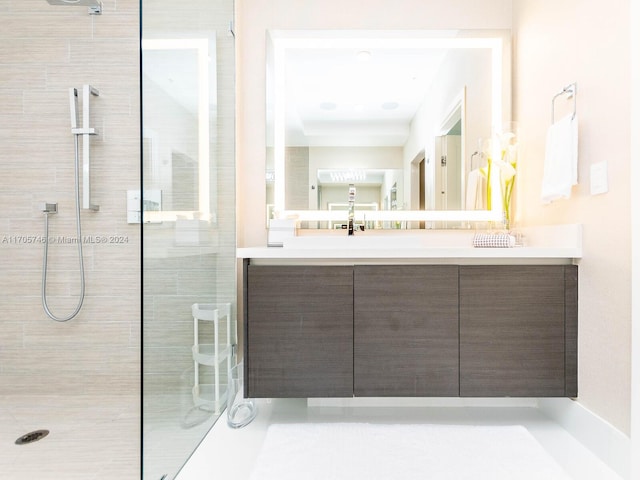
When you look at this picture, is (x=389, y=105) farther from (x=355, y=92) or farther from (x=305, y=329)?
(x=305, y=329)

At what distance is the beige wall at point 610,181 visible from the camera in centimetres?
141

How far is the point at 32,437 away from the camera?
5.41 ft

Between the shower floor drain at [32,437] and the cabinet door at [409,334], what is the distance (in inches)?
52.8

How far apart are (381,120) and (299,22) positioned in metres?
0.73

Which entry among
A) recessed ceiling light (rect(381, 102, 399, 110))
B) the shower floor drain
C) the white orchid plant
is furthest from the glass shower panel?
the white orchid plant

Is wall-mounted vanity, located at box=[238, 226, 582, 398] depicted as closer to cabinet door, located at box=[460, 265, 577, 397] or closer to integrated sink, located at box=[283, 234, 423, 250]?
cabinet door, located at box=[460, 265, 577, 397]

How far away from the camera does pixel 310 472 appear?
1416 mm

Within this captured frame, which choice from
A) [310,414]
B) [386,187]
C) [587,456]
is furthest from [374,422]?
[386,187]

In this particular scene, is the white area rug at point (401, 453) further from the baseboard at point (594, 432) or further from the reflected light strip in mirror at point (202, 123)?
the reflected light strip in mirror at point (202, 123)

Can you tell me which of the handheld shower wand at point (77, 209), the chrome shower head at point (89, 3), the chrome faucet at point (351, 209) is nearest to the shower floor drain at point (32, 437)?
the handheld shower wand at point (77, 209)

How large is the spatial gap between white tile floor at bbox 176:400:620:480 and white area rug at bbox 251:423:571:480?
0.21ft

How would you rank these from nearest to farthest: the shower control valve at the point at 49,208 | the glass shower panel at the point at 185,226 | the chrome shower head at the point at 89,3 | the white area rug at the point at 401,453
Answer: the glass shower panel at the point at 185,226 → the white area rug at the point at 401,453 → the chrome shower head at the point at 89,3 → the shower control valve at the point at 49,208

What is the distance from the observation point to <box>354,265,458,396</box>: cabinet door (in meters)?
1.68

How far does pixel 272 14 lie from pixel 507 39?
1360 mm
